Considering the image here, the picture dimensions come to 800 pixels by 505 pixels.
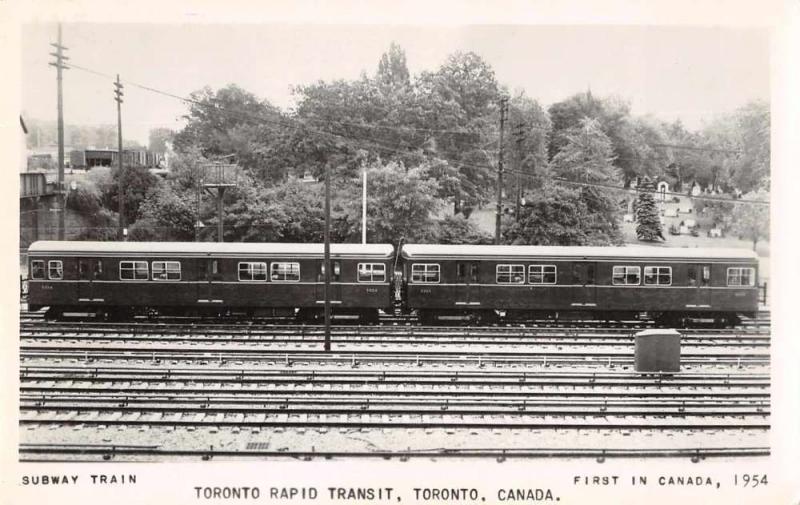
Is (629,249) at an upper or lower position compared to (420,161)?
lower

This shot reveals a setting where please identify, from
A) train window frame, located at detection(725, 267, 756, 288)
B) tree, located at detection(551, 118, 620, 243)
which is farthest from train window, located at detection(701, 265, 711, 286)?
tree, located at detection(551, 118, 620, 243)

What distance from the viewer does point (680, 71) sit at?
1149 cm

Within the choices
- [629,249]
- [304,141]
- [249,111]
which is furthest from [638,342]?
[249,111]

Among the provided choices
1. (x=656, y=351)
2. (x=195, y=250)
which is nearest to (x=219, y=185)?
(x=195, y=250)

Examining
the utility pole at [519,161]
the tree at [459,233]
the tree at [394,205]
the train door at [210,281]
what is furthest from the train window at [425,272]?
the utility pole at [519,161]

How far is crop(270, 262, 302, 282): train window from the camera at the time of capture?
1623cm

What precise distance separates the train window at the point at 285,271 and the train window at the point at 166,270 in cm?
256

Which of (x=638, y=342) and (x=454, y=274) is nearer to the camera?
(x=638, y=342)

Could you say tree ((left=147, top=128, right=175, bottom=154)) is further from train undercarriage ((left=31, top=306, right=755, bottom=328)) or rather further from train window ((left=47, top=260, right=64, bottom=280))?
train undercarriage ((left=31, top=306, right=755, bottom=328))

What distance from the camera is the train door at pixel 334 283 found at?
1630 cm

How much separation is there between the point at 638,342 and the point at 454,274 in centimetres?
558

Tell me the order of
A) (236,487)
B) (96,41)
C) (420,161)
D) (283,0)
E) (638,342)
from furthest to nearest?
(420,161) → (638,342) → (96,41) → (283,0) → (236,487)

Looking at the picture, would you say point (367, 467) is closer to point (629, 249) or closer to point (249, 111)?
point (629, 249)

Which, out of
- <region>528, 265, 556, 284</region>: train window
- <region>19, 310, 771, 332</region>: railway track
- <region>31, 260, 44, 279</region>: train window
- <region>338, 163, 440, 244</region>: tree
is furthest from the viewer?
<region>338, 163, 440, 244</region>: tree
